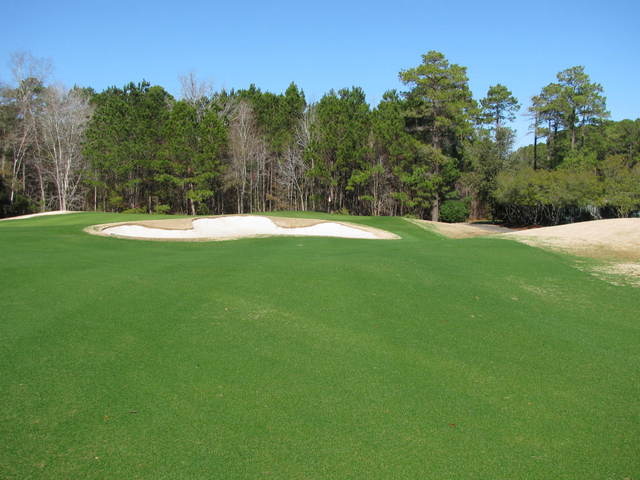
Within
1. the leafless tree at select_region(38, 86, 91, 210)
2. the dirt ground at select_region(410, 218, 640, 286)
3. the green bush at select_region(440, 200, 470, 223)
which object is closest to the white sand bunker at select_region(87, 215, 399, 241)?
the dirt ground at select_region(410, 218, 640, 286)

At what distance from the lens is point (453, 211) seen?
4391 cm

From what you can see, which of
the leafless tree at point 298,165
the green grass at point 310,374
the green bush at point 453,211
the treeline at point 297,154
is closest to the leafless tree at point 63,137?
the treeline at point 297,154

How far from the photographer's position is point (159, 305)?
7.96 meters

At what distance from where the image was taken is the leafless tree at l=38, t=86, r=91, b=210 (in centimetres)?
4219

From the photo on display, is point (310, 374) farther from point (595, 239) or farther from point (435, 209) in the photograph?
point (435, 209)

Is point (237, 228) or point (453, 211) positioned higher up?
point (453, 211)

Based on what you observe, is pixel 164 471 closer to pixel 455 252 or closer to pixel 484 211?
pixel 455 252

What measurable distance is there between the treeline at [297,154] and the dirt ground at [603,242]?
16333mm

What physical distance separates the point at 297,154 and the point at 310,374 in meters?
43.0

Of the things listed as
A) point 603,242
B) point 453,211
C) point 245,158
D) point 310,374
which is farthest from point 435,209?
point 310,374

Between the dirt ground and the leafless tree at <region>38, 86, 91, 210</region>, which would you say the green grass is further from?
the leafless tree at <region>38, 86, 91, 210</region>

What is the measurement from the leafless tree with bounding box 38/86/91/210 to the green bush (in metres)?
35.6

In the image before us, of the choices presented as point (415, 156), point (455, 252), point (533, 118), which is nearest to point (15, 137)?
point (415, 156)

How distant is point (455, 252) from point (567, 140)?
47489 millimetres
